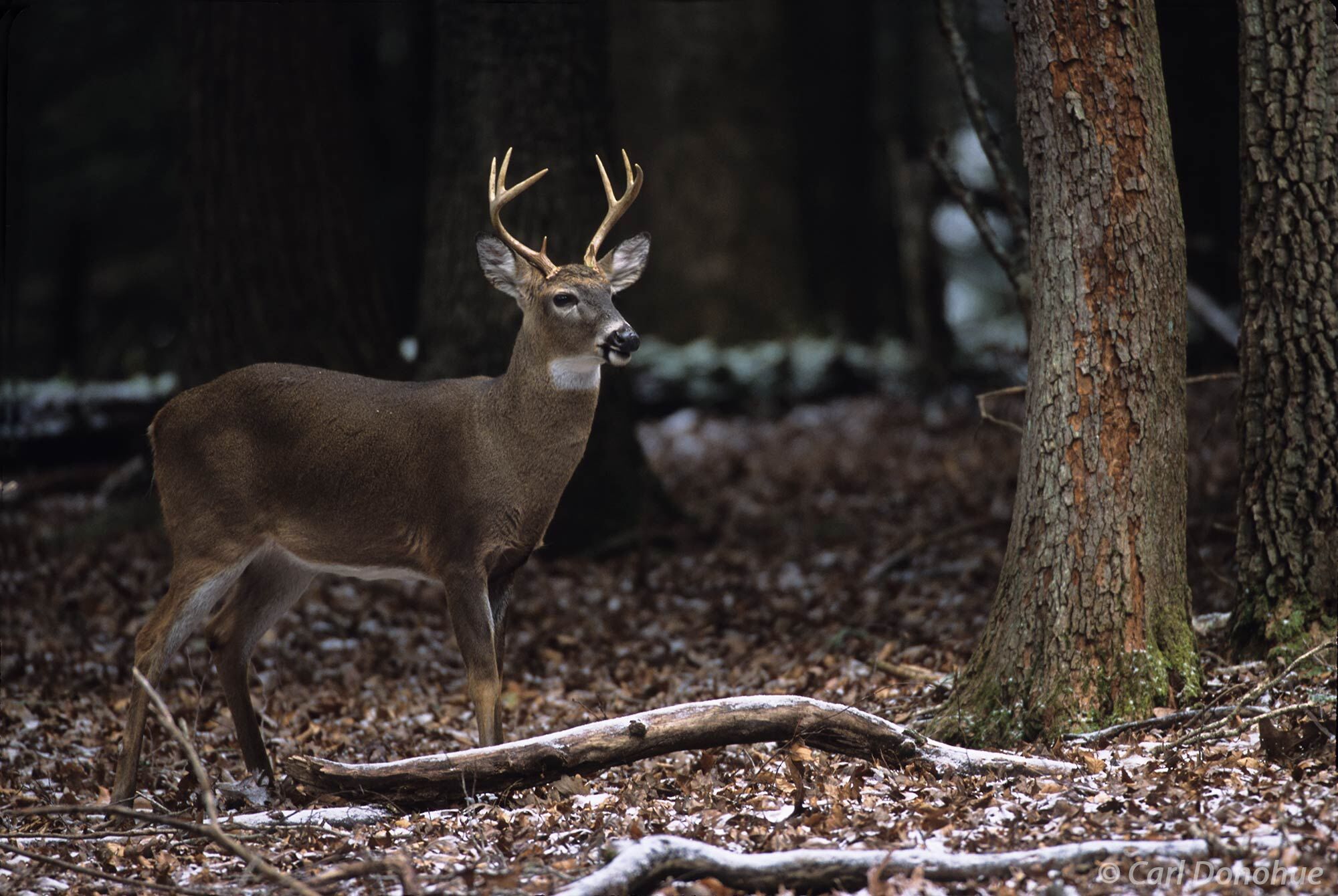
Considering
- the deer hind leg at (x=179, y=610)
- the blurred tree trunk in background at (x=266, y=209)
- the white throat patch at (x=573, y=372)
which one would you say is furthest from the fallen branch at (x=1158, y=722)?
the blurred tree trunk in background at (x=266, y=209)

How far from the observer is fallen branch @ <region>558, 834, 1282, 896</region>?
4.01 metres

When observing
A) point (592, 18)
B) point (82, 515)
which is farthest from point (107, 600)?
point (592, 18)

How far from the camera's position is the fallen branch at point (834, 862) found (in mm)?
4008

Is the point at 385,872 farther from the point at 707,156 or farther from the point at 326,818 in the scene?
the point at 707,156

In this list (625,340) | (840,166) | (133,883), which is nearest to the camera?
A: (133,883)

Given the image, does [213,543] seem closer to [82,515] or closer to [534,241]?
[534,241]

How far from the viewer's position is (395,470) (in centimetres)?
604

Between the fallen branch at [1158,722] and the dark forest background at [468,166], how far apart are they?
3655 mm

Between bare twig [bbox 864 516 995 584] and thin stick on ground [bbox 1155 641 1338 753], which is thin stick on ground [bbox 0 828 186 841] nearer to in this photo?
thin stick on ground [bbox 1155 641 1338 753]

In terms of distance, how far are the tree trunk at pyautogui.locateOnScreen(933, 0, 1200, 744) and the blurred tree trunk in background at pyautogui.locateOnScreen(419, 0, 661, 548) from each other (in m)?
3.95

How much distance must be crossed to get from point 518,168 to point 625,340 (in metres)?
3.58

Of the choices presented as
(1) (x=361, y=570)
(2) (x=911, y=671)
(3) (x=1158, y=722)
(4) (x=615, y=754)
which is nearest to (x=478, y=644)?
(1) (x=361, y=570)

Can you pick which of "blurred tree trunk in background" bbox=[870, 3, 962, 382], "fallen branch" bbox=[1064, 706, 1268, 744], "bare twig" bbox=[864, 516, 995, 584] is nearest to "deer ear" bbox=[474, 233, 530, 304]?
"fallen branch" bbox=[1064, 706, 1268, 744]

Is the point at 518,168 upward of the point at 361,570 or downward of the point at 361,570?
upward
